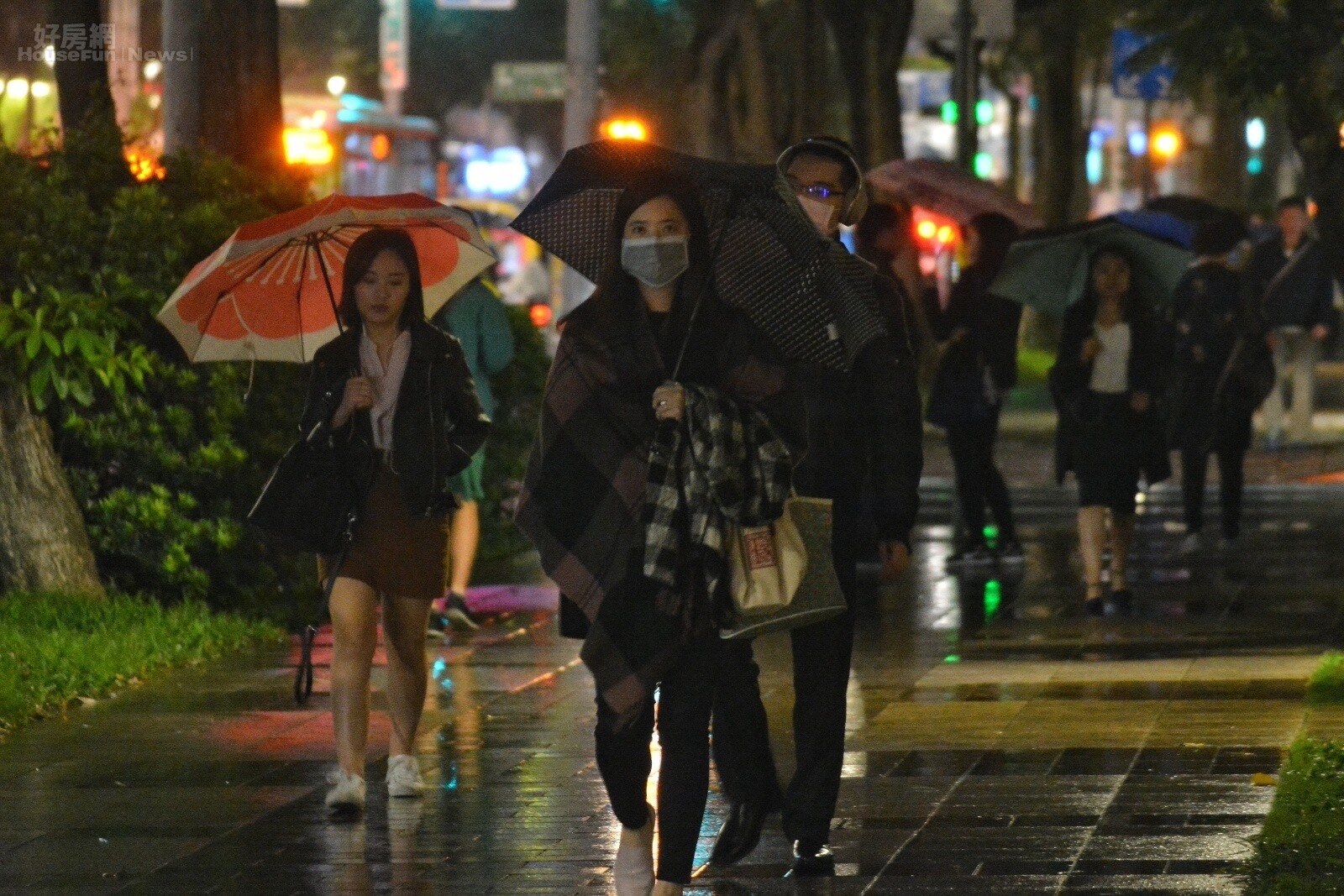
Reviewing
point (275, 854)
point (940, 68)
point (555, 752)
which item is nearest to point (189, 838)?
point (275, 854)

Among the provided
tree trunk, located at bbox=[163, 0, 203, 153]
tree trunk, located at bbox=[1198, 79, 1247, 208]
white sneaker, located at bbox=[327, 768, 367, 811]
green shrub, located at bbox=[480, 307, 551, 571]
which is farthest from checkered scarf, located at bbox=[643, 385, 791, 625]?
tree trunk, located at bbox=[1198, 79, 1247, 208]

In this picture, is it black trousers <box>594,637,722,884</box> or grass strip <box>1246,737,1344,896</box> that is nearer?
black trousers <box>594,637,722,884</box>

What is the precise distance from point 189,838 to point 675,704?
→ 186 cm

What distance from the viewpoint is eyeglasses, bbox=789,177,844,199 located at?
695cm

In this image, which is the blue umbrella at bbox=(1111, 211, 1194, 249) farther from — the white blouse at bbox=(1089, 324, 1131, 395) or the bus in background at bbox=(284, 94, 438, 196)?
the bus in background at bbox=(284, 94, 438, 196)

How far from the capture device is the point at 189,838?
23.4 feet

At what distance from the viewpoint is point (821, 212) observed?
22.6ft

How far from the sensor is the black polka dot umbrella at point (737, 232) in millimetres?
6336

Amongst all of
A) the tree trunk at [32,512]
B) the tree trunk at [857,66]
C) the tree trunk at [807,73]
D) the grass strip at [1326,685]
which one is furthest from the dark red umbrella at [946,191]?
the tree trunk at [857,66]

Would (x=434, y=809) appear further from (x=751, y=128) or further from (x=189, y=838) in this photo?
(x=751, y=128)

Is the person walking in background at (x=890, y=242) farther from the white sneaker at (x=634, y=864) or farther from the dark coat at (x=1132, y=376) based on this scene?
the white sneaker at (x=634, y=864)

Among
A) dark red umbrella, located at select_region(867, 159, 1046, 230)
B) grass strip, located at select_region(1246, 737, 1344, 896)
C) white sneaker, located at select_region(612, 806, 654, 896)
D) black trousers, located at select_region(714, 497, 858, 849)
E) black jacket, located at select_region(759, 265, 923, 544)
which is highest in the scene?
dark red umbrella, located at select_region(867, 159, 1046, 230)

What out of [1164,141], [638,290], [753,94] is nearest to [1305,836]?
[638,290]

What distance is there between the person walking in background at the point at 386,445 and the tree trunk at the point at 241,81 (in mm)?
→ 5651
